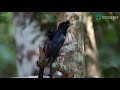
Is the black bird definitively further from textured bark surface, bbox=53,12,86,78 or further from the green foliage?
the green foliage

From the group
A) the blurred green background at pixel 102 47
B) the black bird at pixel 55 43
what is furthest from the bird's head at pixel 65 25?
the blurred green background at pixel 102 47

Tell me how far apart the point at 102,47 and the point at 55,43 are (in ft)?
1.47

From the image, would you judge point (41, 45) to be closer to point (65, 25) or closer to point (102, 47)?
point (65, 25)

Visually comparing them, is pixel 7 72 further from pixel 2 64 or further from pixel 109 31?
pixel 109 31

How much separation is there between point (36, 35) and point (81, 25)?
404 millimetres

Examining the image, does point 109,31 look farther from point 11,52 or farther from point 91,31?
point 11,52

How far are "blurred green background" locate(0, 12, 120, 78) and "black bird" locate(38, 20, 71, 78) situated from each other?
0.27 m

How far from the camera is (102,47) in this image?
11.0m

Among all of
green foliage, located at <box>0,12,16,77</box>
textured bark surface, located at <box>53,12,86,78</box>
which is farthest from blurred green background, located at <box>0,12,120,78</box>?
textured bark surface, located at <box>53,12,86,78</box>

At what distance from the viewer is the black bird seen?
10711 millimetres

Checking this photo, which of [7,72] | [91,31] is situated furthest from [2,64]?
[91,31]
